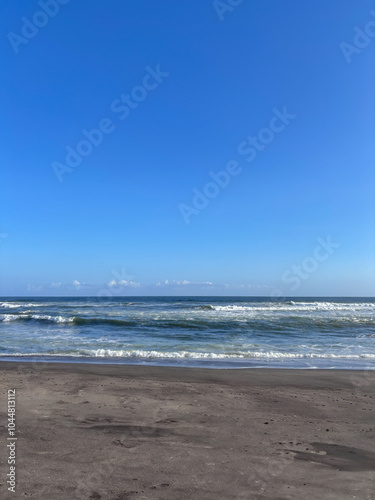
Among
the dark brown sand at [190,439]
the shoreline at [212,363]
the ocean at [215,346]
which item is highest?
the dark brown sand at [190,439]

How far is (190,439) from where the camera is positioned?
4863mm

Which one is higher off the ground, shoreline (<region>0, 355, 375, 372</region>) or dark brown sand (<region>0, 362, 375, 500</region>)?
dark brown sand (<region>0, 362, 375, 500</region>)

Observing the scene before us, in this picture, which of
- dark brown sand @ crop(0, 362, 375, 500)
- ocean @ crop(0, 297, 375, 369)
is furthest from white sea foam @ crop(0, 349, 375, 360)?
dark brown sand @ crop(0, 362, 375, 500)

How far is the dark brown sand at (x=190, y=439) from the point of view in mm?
3613

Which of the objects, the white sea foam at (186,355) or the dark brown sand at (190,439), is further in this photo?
the white sea foam at (186,355)

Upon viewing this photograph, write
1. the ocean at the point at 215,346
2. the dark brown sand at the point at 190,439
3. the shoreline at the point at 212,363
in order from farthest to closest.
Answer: the ocean at the point at 215,346 → the shoreline at the point at 212,363 → the dark brown sand at the point at 190,439

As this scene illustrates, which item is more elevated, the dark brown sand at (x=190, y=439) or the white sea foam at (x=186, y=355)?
the dark brown sand at (x=190, y=439)

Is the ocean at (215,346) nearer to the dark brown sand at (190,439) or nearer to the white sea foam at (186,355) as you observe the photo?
the white sea foam at (186,355)

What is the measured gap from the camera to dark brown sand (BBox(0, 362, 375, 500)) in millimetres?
3613

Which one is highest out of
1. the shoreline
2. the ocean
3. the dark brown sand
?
the dark brown sand

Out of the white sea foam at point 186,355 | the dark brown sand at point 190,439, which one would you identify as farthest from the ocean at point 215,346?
the dark brown sand at point 190,439

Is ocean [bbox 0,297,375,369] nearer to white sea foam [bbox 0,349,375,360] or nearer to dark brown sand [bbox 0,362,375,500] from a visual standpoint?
white sea foam [bbox 0,349,375,360]

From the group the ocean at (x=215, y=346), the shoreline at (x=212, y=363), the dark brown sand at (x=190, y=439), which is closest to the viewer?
the dark brown sand at (x=190, y=439)

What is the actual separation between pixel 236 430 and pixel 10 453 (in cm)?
300
